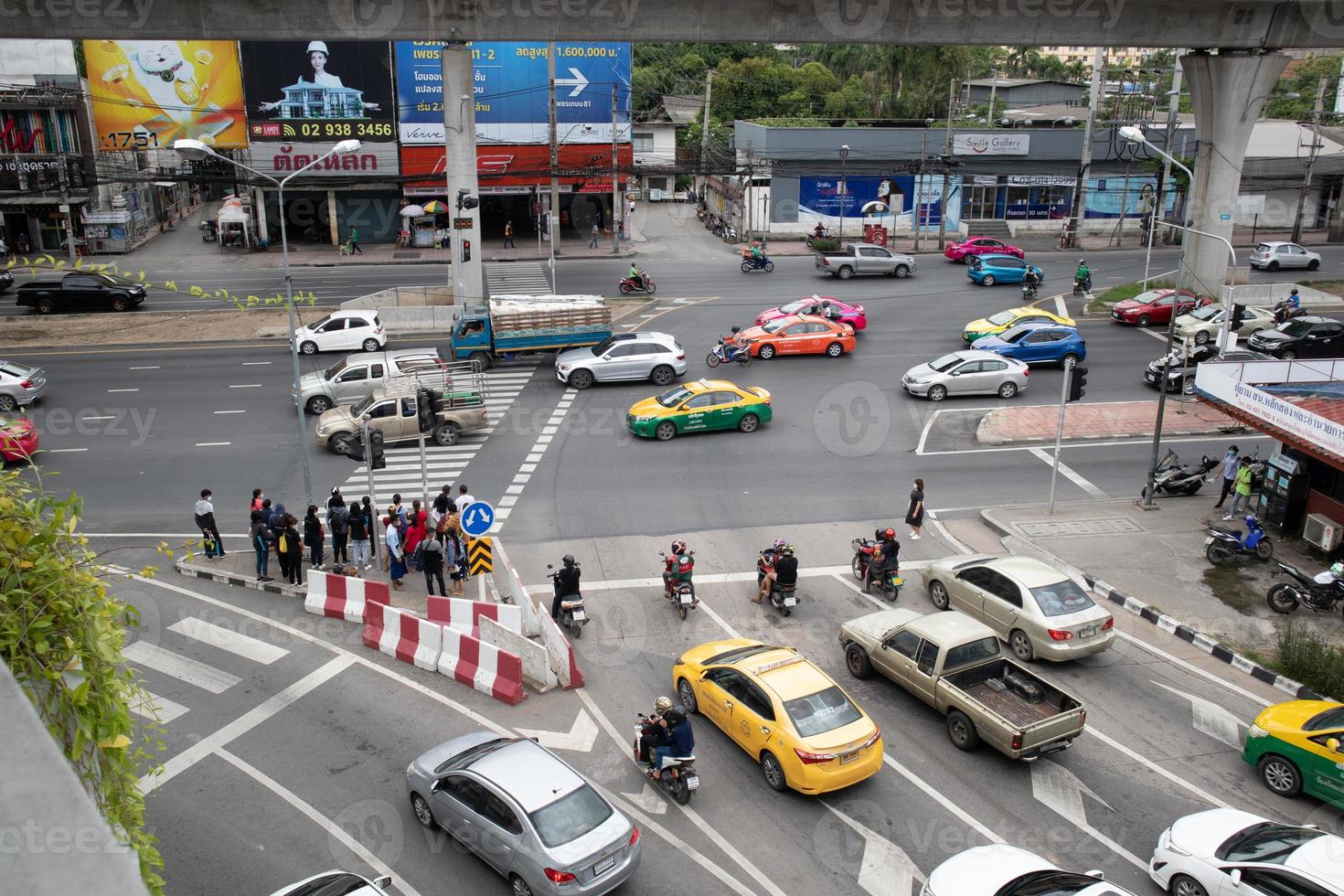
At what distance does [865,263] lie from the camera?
47.2 metres

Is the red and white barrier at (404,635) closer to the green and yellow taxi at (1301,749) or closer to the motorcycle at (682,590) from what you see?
the motorcycle at (682,590)

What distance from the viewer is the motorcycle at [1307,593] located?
59.7 feet

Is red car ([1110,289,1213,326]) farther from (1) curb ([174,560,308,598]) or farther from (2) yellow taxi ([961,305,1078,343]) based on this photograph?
(1) curb ([174,560,308,598])

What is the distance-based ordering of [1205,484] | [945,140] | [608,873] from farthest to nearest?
[945,140] → [1205,484] → [608,873]

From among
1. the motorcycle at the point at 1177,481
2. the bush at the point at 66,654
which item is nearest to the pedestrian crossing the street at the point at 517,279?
the motorcycle at the point at 1177,481

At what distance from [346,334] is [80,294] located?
46.7 feet

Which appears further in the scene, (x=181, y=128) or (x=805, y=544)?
(x=181, y=128)

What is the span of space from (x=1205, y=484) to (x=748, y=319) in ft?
60.7

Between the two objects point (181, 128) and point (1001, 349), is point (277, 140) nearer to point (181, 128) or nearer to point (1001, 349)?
point (181, 128)

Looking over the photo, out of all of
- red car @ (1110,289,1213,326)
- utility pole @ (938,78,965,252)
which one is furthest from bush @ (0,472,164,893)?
utility pole @ (938,78,965,252)

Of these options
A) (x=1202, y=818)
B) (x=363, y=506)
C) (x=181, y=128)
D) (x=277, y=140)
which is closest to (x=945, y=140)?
(x=277, y=140)

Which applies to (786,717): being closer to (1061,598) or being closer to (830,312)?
(1061,598)

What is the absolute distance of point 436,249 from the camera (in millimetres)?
57531

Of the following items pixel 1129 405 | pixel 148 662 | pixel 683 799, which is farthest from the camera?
pixel 1129 405
